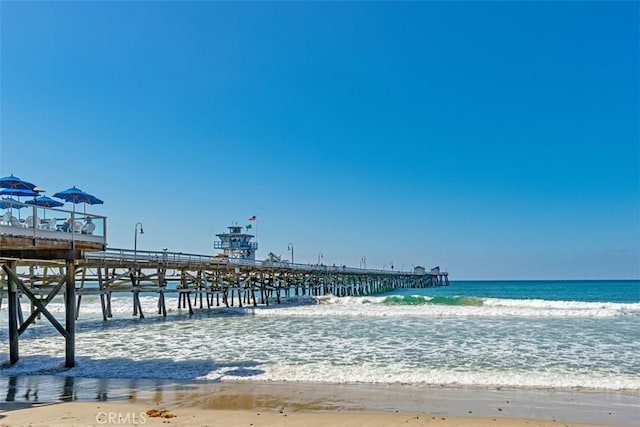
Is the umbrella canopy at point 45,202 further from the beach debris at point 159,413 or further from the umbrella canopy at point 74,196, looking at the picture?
the beach debris at point 159,413

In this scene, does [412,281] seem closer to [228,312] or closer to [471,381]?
[228,312]

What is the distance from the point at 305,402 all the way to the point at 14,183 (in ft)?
46.7

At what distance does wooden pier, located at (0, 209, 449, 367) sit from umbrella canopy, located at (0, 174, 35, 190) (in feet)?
9.44

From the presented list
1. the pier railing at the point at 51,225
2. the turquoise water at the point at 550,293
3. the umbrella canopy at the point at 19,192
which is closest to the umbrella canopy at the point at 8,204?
the pier railing at the point at 51,225

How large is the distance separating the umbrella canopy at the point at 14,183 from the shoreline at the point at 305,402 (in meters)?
8.41

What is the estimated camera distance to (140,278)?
85.7 ft

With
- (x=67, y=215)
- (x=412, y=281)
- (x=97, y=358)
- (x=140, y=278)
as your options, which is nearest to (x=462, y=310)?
(x=140, y=278)

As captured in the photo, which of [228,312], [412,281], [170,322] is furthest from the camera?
[412,281]

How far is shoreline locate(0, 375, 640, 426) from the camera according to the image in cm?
774

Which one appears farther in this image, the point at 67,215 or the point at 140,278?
the point at 140,278

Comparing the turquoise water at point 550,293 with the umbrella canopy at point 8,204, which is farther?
the turquoise water at point 550,293

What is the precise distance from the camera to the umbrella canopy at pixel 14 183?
649 inches

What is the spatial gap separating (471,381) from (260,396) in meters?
4.83

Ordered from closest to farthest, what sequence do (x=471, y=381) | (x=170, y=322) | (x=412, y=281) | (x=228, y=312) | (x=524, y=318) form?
(x=471, y=381), (x=170, y=322), (x=524, y=318), (x=228, y=312), (x=412, y=281)
